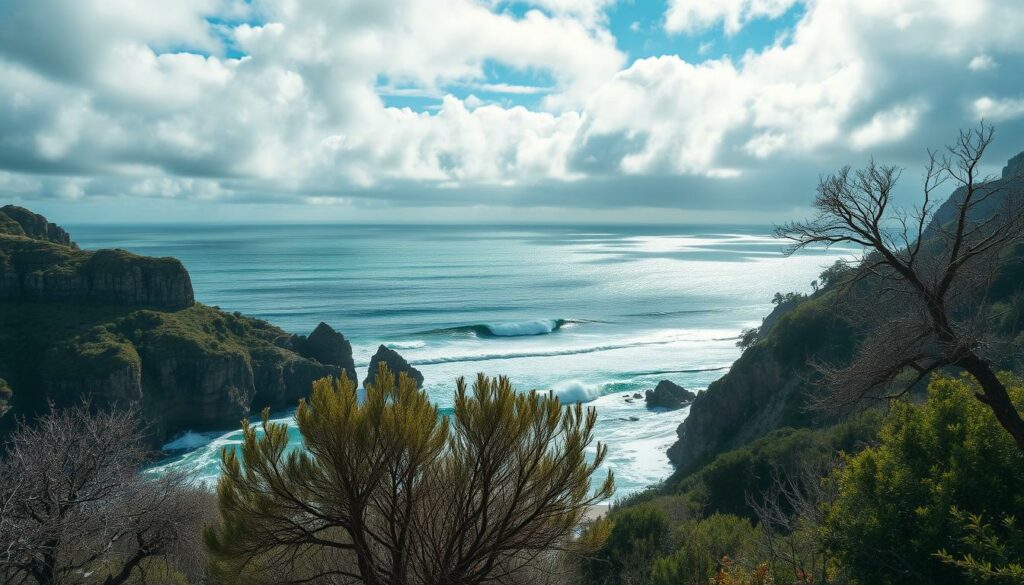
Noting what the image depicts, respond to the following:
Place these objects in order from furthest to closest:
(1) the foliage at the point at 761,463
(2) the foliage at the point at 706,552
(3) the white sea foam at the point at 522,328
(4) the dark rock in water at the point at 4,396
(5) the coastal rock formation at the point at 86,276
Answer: (3) the white sea foam at the point at 522,328, (5) the coastal rock formation at the point at 86,276, (4) the dark rock in water at the point at 4,396, (1) the foliage at the point at 761,463, (2) the foliage at the point at 706,552

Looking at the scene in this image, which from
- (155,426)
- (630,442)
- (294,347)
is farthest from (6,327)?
(630,442)

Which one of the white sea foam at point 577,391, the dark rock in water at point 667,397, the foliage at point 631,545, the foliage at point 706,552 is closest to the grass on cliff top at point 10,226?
the white sea foam at point 577,391

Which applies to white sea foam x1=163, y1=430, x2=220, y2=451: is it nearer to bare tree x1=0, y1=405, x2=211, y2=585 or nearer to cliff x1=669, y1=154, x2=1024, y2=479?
cliff x1=669, y1=154, x2=1024, y2=479

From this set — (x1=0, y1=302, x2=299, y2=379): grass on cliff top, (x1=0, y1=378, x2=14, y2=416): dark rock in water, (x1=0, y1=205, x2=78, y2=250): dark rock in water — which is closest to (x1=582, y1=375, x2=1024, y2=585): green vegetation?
(x1=0, y1=378, x2=14, y2=416): dark rock in water

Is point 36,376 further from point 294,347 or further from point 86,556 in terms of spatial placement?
point 86,556

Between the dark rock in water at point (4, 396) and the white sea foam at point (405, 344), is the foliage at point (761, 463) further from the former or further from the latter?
the white sea foam at point (405, 344)
